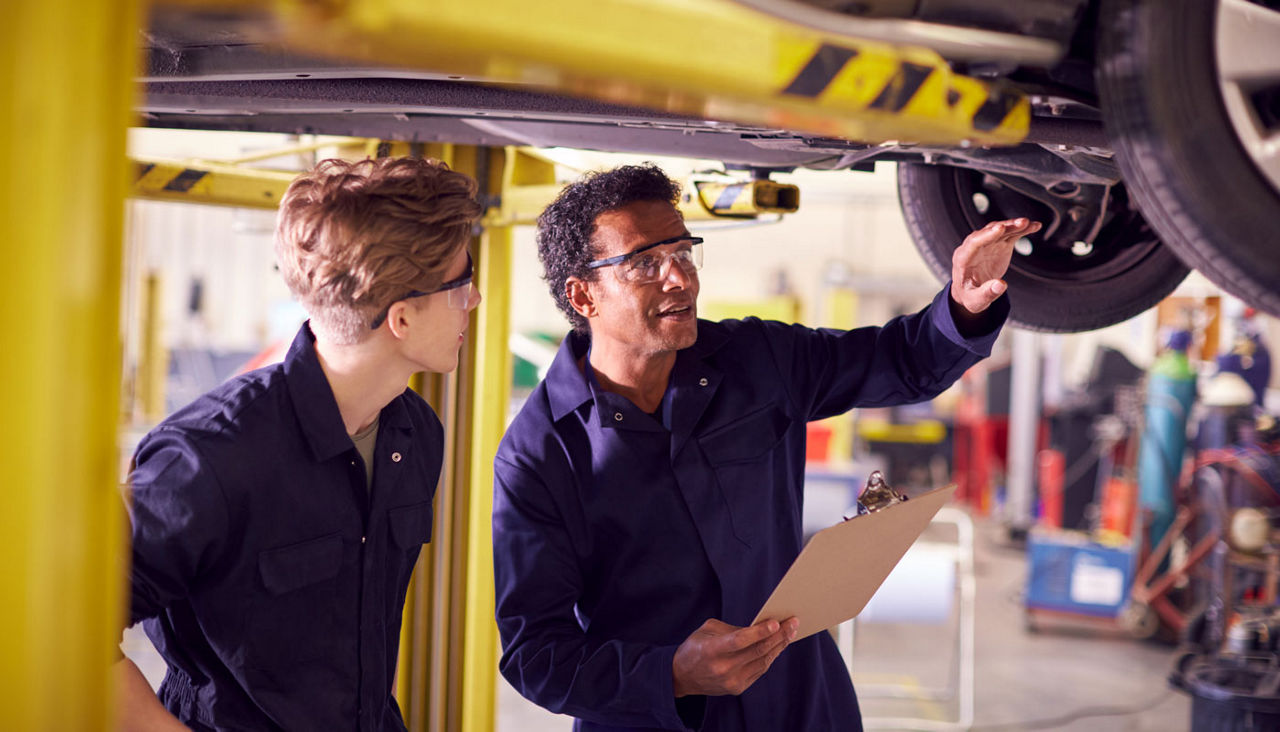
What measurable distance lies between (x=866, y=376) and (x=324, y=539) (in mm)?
1154

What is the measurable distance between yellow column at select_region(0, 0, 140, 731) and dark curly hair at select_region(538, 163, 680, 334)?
136 cm

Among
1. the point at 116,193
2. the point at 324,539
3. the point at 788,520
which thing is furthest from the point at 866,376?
the point at 116,193

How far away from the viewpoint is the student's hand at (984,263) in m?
1.82

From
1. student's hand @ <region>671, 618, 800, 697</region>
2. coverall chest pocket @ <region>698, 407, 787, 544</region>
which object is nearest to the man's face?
coverall chest pocket @ <region>698, 407, 787, 544</region>

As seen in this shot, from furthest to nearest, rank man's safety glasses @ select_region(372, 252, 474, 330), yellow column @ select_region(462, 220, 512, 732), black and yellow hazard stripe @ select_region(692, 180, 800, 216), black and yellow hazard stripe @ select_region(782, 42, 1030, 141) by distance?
yellow column @ select_region(462, 220, 512, 732) < black and yellow hazard stripe @ select_region(692, 180, 800, 216) < man's safety glasses @ select_region(372, 252, 474, 330) < black and yellow hazard stripe @ select_region(782, 42, 1030, 141)

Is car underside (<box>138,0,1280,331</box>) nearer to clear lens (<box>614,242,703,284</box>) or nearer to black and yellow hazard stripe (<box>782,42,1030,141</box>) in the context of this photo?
black and yellow hazard stripe (<box>782,42,1030,141</box>)

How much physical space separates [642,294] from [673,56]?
1.14m

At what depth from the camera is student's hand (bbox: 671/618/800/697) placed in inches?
64.6

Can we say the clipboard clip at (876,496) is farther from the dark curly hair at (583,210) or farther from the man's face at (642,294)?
the dark curly hair at (583,210)

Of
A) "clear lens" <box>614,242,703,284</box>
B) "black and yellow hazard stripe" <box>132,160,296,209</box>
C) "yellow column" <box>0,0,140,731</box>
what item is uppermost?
"black and yellow hazard stripe" <box>132,160,296,209</box>

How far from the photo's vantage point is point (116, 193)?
0.79 m

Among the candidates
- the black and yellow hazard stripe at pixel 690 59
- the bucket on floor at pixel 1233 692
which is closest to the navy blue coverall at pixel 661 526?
the black and yellow hazard stripe at pixel 690 59

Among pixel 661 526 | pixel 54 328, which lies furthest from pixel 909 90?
pixel 661 526

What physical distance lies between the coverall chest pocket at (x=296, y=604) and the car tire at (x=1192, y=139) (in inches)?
47.9
